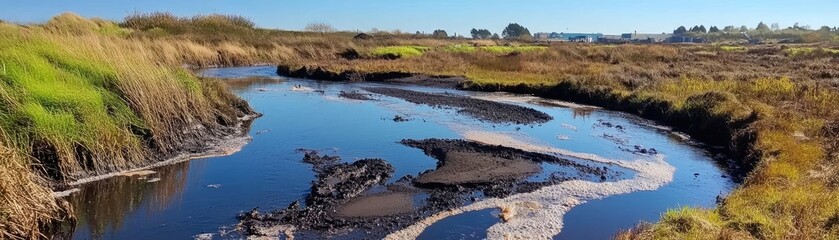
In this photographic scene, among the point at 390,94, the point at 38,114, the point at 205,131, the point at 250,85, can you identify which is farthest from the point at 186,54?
the point at 38,114

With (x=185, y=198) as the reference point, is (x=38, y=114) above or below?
above

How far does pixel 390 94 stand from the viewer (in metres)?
27.2

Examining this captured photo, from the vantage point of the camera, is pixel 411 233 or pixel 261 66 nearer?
pixel 411 233

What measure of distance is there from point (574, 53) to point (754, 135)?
37.5 metres

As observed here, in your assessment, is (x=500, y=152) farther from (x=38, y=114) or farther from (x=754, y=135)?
(x=38, y=114)

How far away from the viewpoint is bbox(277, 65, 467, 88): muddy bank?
32.9 m

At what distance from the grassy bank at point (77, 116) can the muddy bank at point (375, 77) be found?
18.1 metres

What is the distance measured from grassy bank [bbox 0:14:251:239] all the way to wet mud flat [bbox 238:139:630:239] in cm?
267

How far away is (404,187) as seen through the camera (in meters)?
10.6

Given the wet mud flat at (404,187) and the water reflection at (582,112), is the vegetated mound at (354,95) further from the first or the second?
the wet mud flat at (404,187)

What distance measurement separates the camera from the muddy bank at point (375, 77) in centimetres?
3288

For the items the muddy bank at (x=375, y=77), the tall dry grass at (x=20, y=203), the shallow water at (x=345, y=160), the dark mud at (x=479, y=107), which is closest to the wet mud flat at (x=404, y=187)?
the shallow water at (x=345, y=160)

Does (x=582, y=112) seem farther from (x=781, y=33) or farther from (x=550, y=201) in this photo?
(x=781, y=33)

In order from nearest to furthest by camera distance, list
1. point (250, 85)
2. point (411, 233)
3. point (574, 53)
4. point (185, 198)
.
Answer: point (411, 233)
point (185, 198)
point (250, 85)
point (574, 53)
